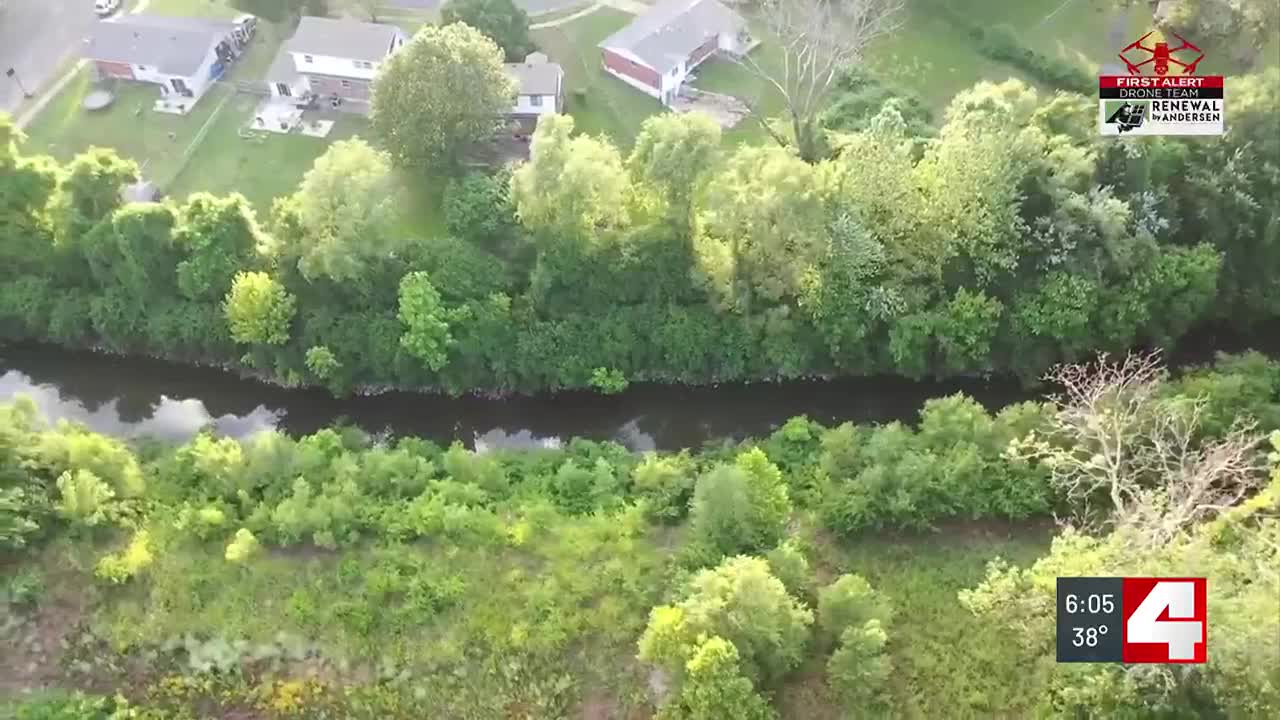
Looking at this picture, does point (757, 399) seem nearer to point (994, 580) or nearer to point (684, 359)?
point (684, 359)

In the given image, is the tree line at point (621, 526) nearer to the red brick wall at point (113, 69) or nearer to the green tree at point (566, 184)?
the green tree at point (566, 184)

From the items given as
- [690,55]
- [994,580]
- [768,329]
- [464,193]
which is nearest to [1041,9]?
[690,55]

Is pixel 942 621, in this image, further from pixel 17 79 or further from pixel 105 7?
pixel 105 7

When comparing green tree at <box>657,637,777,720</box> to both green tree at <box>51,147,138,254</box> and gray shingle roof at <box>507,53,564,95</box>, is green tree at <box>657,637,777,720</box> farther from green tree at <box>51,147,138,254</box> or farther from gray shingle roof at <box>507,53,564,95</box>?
green tree at <box>51,147,138,254</box>

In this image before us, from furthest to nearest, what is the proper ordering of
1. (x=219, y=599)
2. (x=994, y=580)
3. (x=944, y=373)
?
(x=944, y=373)
(x=219, y=599)
(x=994, y=580)

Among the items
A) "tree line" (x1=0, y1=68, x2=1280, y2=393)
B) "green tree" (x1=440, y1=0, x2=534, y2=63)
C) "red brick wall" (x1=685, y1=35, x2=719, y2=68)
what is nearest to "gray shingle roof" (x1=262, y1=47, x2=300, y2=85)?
"green tree" (x1=440, y1=0, x2=534, y2=63)

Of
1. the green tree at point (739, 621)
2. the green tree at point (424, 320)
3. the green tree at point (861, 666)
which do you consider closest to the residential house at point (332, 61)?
the green tree at point (424, 320)

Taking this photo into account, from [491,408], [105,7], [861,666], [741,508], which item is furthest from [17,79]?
[861,666]
